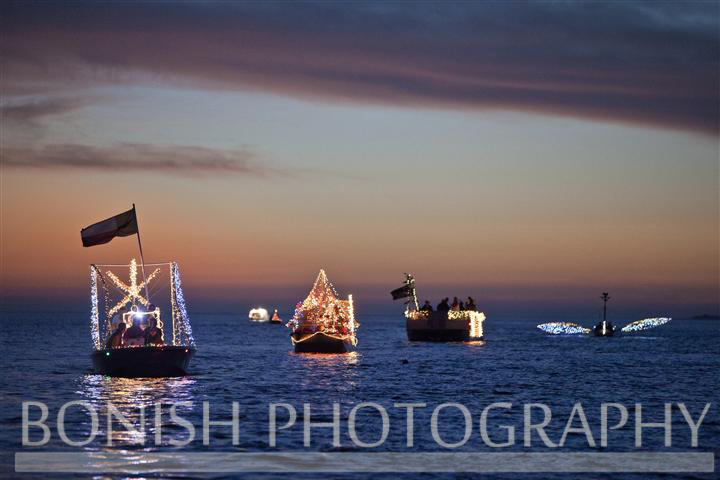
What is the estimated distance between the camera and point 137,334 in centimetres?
5362

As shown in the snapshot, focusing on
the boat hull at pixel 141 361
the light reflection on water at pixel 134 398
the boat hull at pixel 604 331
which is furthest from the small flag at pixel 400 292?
the boat hull at pixel 604 331

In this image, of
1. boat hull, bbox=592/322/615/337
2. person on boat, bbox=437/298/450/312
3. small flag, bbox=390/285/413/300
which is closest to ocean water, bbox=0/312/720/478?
small flag, bbox=390/285/413/300

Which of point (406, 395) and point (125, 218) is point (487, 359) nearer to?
point (406, 395)

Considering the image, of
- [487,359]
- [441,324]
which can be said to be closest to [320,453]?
[487,359]

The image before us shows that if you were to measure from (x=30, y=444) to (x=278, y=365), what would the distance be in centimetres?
4967

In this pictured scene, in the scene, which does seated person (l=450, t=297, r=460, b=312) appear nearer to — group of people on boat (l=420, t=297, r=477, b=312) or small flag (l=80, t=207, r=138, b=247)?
group of people on boat (l=420, t=297, r=477, b=312)

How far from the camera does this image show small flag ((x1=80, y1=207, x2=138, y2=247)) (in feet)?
164

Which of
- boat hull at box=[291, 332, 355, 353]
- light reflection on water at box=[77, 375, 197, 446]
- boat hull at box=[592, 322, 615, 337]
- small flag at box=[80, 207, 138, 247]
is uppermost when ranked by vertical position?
small flag at box=[80, 207, 138, 247]

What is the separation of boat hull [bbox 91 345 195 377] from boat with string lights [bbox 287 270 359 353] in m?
27.4

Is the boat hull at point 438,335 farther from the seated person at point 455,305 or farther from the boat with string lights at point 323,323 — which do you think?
the boat with string lights at point 323,323

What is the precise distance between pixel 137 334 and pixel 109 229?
6.59 meters

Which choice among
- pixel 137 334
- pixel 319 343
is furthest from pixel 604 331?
pixel 137 334

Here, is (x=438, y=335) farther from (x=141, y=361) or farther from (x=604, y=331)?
(x=141, y=361)

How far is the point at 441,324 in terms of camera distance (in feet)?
436
